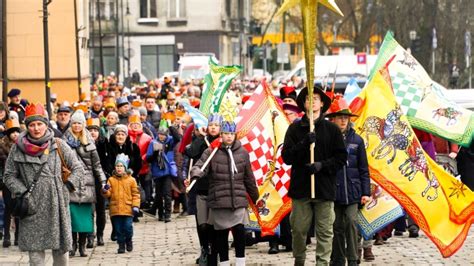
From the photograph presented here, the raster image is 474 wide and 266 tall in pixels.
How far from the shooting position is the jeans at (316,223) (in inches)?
506

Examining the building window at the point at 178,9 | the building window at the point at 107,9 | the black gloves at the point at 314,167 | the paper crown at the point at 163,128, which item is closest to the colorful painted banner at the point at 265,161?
the black gloves at the point at 314,167

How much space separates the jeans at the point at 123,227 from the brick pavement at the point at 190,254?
0.61 feet

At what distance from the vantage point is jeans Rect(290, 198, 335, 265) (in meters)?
12.9

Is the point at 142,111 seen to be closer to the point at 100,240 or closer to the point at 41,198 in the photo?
the point at 100,240

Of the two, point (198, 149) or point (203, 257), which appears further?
point (198, 149)

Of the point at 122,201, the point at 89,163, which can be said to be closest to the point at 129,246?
the point at 122,201

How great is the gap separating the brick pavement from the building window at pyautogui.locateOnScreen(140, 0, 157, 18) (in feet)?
215

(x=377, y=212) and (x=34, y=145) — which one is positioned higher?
(x=34, y=145)

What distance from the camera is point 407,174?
578 inches

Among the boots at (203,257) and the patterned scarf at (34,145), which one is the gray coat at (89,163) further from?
the patterned scarf at (34,145)

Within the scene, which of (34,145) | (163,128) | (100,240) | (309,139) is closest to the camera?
(34,145)

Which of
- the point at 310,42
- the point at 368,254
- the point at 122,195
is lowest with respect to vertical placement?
the point at 368,254

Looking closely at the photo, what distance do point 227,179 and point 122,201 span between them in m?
3.29

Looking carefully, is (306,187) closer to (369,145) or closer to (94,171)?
(369,145)
